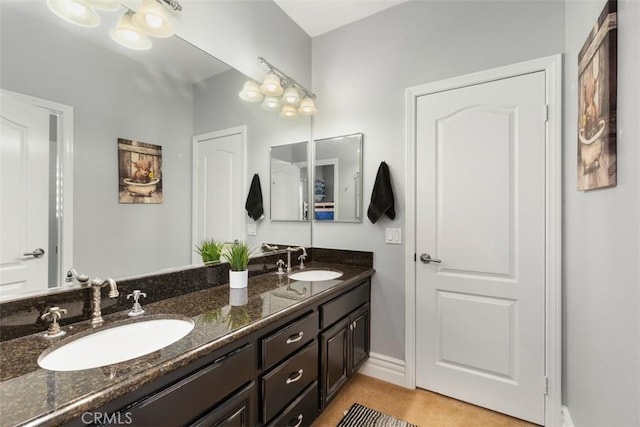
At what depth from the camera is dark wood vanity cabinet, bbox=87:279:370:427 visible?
85 centimetres

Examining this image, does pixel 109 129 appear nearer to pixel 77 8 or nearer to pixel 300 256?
pixel 77 8

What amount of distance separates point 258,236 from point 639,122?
1.97 meters

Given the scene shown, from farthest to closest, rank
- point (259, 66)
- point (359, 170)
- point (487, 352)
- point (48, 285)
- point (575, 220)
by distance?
point (359, 170)
point (259, 66)
point (487, 352)
point (575, 220)
point (48, 285)

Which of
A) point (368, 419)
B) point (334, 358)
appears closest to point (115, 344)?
point (334, 358)

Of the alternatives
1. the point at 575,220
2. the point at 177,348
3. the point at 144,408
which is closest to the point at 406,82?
the point at 575,220

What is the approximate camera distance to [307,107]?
233cm

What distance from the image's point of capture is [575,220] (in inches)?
59.6

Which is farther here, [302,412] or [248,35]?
[248,35]

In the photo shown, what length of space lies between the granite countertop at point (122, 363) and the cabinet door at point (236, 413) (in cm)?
23

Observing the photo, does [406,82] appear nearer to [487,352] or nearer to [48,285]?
[487,352]

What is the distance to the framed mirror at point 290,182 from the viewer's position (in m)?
2.38

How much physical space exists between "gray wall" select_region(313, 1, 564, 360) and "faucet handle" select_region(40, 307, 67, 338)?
1.79 metres

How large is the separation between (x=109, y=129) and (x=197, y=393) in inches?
45.8

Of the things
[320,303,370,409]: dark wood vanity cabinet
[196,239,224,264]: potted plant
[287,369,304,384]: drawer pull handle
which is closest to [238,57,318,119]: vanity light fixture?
[196,239,224,264]: potted plant
